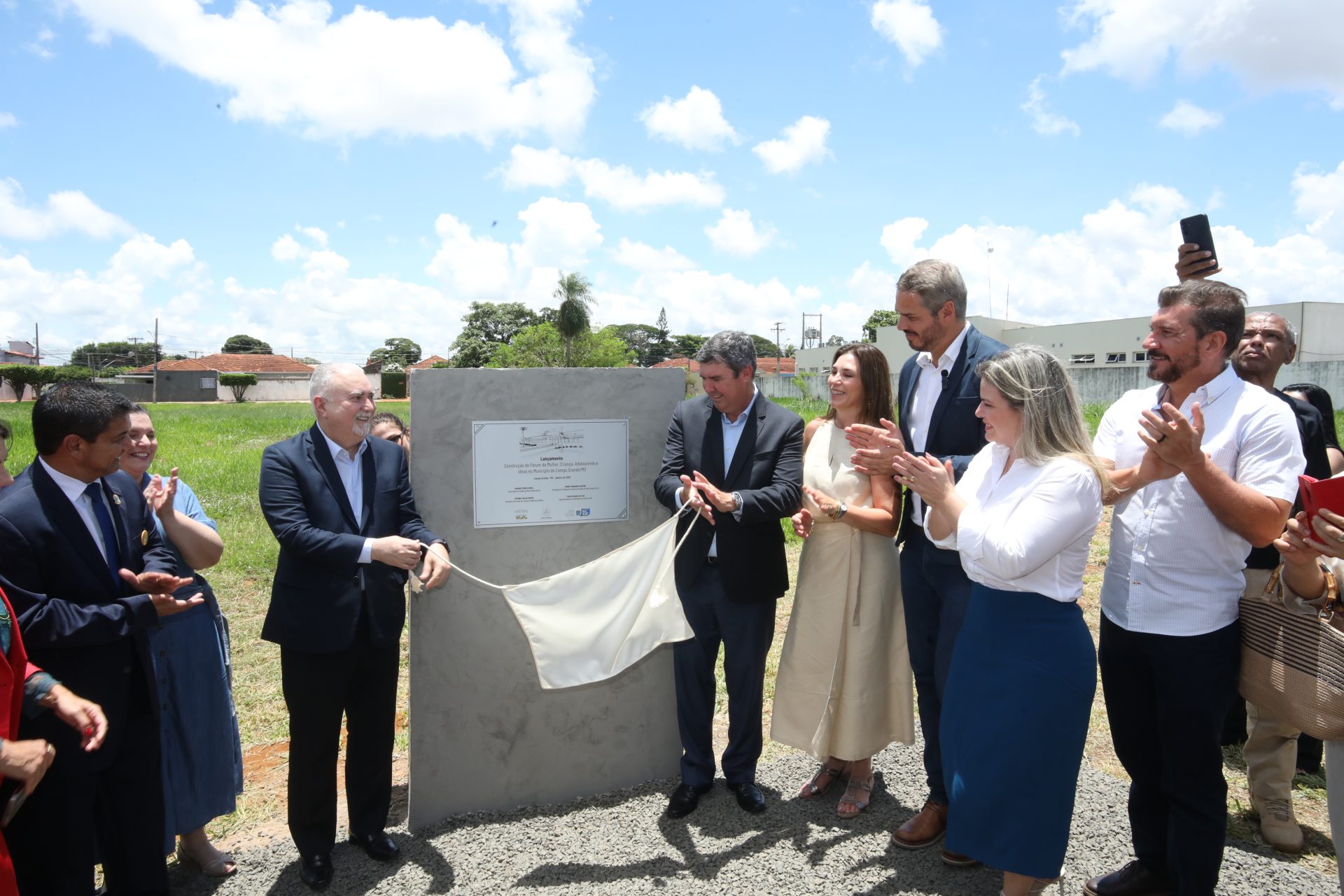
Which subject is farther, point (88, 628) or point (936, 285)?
point (936, 285)

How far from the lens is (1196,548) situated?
286 cm

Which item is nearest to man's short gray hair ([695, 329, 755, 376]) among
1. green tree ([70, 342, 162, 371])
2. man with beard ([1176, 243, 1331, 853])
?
man with beard ([1176, 243, 1331, 853])

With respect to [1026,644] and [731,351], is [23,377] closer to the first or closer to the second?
[731,351]

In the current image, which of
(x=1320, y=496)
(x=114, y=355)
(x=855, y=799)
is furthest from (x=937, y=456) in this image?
(x=114, y=355)

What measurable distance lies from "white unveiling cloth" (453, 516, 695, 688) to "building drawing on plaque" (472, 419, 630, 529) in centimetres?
35

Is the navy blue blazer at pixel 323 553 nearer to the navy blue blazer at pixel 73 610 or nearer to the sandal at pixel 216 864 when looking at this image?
the navy blue blazer at pixel 73 610

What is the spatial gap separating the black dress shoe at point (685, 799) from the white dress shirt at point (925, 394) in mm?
1727

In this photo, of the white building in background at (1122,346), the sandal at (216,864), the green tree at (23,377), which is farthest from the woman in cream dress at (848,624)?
the green tree at (23,377)

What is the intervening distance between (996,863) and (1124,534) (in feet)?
4.26

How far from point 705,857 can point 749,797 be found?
45cm

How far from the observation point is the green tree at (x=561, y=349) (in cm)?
5375

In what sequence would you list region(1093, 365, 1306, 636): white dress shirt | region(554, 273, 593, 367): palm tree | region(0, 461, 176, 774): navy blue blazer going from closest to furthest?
region(0, 461, 176, 774): navy blue blazer < region(1093, 365, 1306, 636): white dress shirt < region(554, 273, 593, 367): palm tree

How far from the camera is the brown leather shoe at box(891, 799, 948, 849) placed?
11.7ft

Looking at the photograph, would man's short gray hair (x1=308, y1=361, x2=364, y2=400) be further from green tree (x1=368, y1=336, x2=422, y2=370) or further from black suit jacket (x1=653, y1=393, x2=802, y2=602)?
green tree (x1=368, y1=336, x2=422, y2=370)
